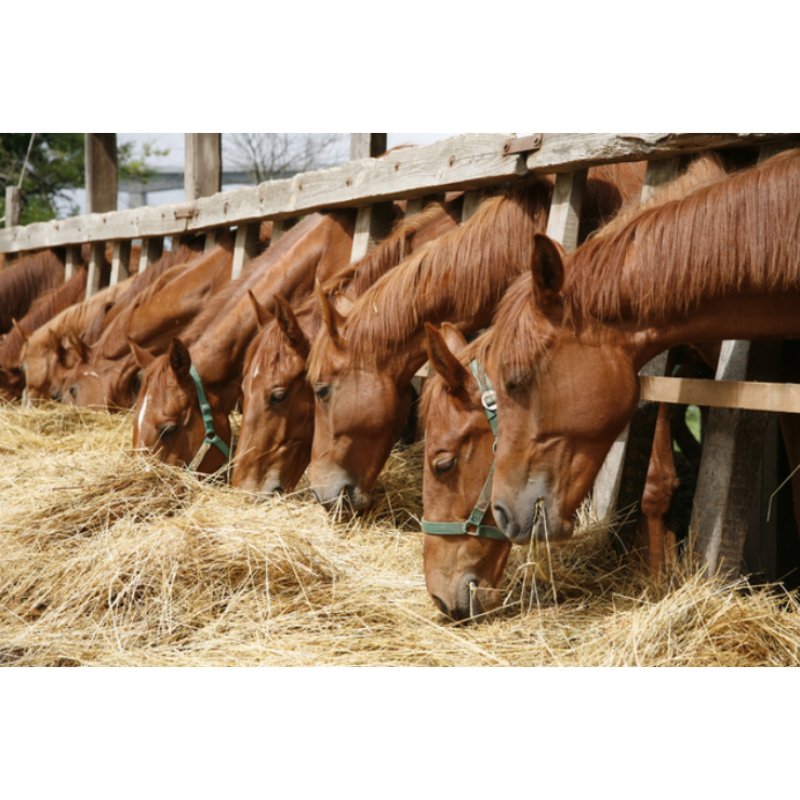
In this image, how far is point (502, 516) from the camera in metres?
2.73

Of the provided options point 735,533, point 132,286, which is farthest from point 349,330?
point 132,286

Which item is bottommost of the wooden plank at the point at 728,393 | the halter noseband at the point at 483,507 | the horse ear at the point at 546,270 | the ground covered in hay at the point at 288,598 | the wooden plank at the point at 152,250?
the ground covered in hay at the point at 288,598

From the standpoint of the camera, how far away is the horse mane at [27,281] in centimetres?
992

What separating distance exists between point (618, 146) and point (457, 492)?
1297mm

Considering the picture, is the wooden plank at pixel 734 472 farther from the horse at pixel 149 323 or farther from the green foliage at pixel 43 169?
the green foliage at pixel 43 169

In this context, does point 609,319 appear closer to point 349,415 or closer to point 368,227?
point 349,415

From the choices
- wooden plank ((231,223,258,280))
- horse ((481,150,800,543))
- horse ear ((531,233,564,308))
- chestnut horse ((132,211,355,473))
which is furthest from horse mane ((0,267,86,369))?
horse ear ((531,233,564,308))

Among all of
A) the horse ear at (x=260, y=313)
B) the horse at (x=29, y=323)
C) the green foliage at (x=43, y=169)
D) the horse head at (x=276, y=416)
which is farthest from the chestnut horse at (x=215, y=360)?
the green foliage at (x=43, y=169)

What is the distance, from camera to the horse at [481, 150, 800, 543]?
8.14 feet

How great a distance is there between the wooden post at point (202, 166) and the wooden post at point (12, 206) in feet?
13.6

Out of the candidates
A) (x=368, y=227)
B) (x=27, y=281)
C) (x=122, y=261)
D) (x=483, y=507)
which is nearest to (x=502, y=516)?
(x=483, y=507)

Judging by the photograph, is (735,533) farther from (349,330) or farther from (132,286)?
(132,286)

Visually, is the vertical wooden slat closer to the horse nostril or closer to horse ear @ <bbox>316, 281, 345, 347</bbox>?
the horse nostril

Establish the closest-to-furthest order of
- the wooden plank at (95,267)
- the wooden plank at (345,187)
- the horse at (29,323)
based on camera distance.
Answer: the wooden plank at (345,187) < the horse at (29,323) < the wooden plank at (95,267)
